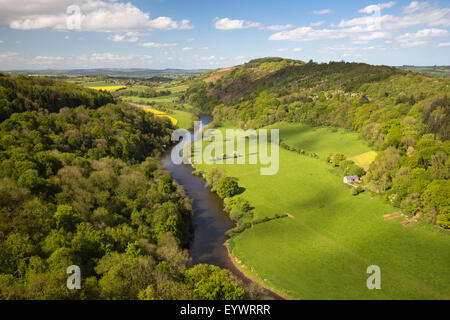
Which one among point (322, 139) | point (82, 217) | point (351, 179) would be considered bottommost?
point (351, 179)

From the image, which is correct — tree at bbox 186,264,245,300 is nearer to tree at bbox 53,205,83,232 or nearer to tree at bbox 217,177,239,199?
tree at bbox 53,205,83,232

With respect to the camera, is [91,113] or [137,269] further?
[91,113]

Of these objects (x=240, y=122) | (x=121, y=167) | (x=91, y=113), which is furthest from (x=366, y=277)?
(x=240, y=122)

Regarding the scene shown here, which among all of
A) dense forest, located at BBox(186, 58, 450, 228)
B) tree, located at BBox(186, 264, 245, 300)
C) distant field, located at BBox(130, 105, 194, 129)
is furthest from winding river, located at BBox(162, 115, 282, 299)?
distant field, located at BBox(130, 105, 194, 129)

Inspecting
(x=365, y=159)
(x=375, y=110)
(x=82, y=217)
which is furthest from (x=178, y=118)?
(x=82, y=217)

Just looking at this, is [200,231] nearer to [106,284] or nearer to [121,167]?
[121,167]

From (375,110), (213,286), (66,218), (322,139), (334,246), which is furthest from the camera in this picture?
(322,139)

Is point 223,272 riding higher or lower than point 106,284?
lower

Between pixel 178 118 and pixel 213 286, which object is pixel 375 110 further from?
pixel 178 118
